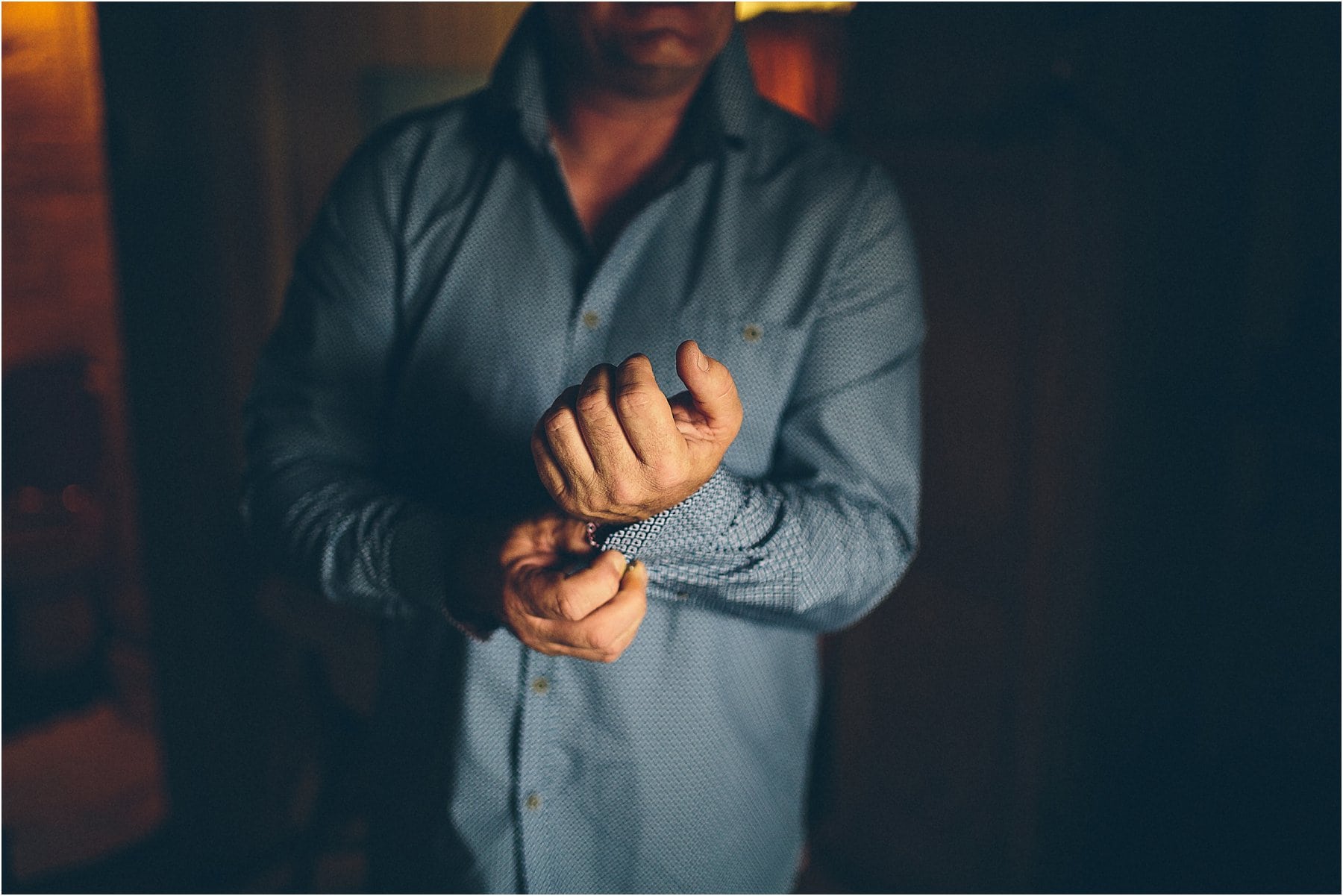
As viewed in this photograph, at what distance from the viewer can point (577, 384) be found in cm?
101

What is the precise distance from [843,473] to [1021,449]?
949 mm

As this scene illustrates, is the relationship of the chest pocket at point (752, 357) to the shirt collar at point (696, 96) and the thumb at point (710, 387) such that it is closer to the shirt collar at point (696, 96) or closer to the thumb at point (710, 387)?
the shirt collar at point (696, 96)

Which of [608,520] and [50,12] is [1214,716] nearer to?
[608,520]

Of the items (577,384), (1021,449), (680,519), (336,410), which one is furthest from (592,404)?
(1021,449)

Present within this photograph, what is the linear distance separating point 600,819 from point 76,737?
2.69 meters

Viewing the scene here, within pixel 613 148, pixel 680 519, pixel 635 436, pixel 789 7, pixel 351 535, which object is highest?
pixel 789 7

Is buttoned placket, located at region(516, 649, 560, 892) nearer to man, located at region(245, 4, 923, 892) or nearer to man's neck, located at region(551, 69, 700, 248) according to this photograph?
man, located at region(245, 4, 923, 892)

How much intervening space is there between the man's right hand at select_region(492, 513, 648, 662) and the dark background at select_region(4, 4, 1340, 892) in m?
1.23

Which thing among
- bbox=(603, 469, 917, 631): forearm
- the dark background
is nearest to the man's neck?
bbox=(603, 469, 917, 631): forearm

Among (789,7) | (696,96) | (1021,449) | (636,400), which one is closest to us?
(636,400)

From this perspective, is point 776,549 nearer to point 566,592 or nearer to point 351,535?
point 566,592

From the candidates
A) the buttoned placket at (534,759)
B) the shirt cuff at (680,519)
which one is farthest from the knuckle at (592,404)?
the buttoned placket at (534,759)

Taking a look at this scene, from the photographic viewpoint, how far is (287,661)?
2773 millimetres

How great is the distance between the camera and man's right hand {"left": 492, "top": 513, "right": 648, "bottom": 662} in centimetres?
84
